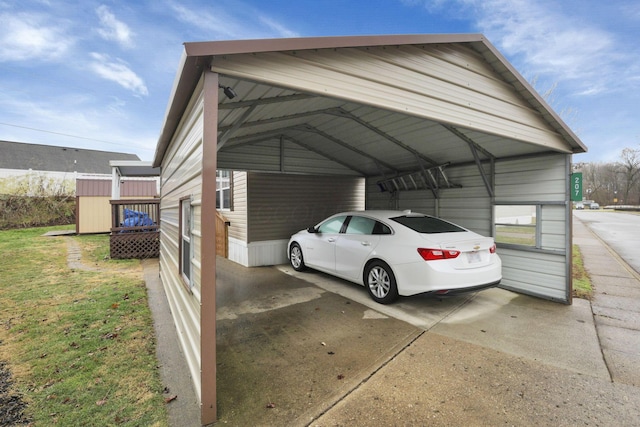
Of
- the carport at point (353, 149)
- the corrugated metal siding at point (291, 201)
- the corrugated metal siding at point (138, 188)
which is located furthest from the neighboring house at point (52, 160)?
the carport at point (353, 149)

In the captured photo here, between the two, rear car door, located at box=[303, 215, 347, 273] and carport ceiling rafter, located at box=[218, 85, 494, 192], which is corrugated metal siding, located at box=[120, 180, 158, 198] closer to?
carport ceiling rafter, located at box=[218, 85, 494, 192]

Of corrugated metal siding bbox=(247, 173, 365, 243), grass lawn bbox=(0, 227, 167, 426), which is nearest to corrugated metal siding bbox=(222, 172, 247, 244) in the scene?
corrugated metal siding bbox=(247, 173, 365, 243)

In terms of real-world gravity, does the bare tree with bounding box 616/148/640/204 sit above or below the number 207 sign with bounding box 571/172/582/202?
above

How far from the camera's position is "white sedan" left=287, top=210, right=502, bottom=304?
13.2 ft

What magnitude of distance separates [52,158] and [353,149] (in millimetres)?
36381

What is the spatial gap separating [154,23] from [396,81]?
8869 millimetres

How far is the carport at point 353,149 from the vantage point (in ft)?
7.22

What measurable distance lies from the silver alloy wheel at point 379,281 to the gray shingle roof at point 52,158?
36.2 metres

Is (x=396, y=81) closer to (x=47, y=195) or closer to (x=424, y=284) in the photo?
(x=424, y=284)

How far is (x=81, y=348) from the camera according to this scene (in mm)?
3176

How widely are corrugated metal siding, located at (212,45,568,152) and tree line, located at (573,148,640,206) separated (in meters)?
61.2

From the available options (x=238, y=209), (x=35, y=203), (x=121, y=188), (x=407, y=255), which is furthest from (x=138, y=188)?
(x=407, y=255)

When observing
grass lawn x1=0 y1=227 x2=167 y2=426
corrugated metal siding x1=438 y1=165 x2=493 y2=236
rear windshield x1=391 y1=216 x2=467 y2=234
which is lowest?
grass lawn x1=0 y1=227 x2=167 y2=426

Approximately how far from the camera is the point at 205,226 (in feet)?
6.73
